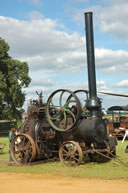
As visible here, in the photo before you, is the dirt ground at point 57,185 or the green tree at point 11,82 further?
the green tree at point 11,82

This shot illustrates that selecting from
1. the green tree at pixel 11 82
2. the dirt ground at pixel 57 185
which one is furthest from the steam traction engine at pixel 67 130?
the green tree at pixel 11 82

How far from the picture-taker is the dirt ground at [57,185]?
21.3ft

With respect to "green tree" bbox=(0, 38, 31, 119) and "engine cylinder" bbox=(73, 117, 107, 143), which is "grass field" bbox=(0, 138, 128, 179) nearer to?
"engine cylinder" bbox=(73, 117, 107, 143)

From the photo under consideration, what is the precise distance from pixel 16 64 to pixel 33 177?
79.1 ft

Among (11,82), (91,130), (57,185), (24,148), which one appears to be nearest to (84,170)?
(91,130)

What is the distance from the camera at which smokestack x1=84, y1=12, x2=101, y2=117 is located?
33.6 ft

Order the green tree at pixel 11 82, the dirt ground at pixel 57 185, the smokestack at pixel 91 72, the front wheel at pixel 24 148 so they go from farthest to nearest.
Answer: the green tree at pixel 11 82
the front wheel at pixel 24 148
the smokestack at pixel 91 72
the dirt ground at pixel 57 185

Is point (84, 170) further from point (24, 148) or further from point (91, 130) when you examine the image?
point (24, 148)

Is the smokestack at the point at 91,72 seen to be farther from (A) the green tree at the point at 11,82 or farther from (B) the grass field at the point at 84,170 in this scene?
(A) the green tree at the point at 11,82

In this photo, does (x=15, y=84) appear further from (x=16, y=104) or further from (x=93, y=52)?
(x=93, y=52)

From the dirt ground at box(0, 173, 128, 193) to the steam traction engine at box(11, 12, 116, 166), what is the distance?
81.9 inches

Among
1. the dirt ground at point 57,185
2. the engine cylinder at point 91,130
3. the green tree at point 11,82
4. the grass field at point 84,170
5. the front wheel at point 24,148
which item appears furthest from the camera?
the green tree at point 11,82

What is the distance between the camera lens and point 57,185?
278 inches

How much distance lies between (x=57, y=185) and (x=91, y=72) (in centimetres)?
456
